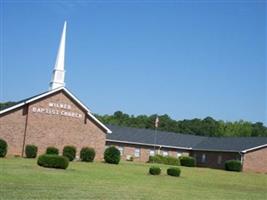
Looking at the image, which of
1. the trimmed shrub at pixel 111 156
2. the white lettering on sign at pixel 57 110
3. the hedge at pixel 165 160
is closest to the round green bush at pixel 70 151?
the trimmed shrub at pixel 111 156

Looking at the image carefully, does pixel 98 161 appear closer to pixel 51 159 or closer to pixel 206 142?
pixel 51 159

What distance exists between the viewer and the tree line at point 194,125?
110 metres

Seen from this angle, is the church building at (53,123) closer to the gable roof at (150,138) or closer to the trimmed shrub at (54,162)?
the gable roof at (150,138)

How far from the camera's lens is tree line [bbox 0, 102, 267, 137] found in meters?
110

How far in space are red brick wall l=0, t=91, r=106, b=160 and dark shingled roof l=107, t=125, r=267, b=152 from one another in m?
12.2

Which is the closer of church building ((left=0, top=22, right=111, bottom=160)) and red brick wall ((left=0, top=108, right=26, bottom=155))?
red brick wall ((left=0, top=108, right=26, bottom=155))

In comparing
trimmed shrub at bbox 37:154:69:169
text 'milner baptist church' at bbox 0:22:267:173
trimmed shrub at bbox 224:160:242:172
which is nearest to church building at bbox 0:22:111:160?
text 'milner baptist church' at bbox 0:22:267:173

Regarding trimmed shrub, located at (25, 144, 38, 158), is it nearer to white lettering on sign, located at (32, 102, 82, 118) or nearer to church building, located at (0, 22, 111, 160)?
church building, located at (0, 22, 111, 160)

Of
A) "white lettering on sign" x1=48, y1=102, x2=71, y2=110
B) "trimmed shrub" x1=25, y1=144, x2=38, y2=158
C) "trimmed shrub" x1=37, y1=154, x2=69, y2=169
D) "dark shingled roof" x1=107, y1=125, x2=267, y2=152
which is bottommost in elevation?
"trimmed shrub" x1=37, y1=154, x2=69, y2=169

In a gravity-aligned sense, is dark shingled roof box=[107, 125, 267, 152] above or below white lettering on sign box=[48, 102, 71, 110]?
below

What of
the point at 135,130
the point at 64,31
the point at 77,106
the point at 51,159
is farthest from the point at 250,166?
the point at 51,159

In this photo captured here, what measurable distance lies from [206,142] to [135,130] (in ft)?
32.5

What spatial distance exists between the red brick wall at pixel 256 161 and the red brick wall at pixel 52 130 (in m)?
18.1

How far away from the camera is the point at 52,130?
148 feet
